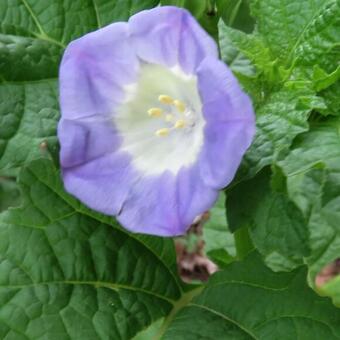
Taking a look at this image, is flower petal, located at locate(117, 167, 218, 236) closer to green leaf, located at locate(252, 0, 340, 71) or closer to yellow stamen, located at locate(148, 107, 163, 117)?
yellow stamen, located at locate(148, 107, 163, 117)

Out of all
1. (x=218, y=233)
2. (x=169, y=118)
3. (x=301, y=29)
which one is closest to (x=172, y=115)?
(x=169, y=118)

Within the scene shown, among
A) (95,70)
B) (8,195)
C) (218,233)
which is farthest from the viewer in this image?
(8,195)

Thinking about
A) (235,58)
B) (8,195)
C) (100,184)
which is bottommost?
(8,195)

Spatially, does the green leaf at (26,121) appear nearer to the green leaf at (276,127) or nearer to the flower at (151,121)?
the flower at (151,121)

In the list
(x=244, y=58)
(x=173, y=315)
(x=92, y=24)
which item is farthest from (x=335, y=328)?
(x=92, y=24)

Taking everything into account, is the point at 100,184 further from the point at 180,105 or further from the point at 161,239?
the point at 161,239

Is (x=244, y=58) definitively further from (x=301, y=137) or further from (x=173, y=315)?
(x=173, y=315)
